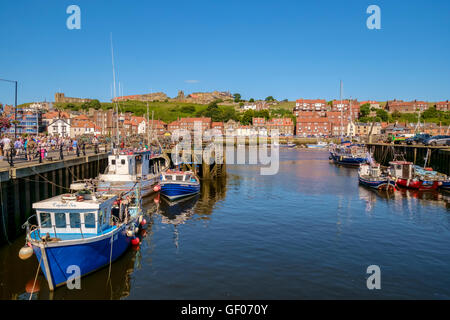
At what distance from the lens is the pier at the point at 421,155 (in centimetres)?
5116

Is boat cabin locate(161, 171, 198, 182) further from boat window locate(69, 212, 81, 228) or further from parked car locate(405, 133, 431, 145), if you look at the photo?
parked car locate(405, 133, 431, 145)

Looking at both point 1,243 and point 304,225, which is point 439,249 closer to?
point 304,225

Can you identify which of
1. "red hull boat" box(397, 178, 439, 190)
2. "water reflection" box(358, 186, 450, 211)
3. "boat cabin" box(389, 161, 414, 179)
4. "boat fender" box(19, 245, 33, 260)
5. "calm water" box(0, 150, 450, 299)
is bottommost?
"calm water" box(0, 150, 450, 299)

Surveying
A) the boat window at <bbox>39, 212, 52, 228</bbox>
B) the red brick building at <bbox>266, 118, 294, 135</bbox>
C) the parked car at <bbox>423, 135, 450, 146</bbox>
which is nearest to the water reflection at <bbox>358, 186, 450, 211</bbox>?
the parked car at <bbox>423, 135, 450, 146</bbox>

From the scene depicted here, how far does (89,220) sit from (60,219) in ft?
4.37

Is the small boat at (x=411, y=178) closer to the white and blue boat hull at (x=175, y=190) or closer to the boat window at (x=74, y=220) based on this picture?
the white and blue boat hull at (x=175, y=190)

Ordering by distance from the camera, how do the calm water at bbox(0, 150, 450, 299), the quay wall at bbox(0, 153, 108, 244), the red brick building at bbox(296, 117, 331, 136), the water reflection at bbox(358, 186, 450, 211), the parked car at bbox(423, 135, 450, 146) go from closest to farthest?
the calm water at bbox(0, 150, 450, 299)
the quay wall at bbox(0, 153, 108, 244)
the water reflection at bbox(358, 186, 450, 211)
the parked car at bbox(423, 135, 450, 146)
the red brick building at bbox(296, 117, 331, 136)

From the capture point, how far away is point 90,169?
37.4m

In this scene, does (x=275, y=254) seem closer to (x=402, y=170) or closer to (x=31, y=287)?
(x=31, y=287)

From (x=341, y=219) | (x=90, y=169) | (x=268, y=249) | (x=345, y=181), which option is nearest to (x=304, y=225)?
(x=341, y=219)

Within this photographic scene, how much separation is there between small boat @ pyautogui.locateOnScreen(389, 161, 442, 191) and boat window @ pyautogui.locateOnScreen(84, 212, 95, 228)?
129ft

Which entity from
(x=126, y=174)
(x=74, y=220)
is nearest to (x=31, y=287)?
(x=74, y=220)

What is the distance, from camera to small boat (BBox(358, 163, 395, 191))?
44.0 m

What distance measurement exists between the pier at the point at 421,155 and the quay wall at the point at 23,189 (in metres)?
45.4
